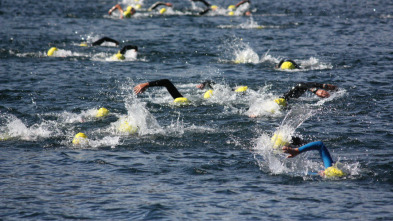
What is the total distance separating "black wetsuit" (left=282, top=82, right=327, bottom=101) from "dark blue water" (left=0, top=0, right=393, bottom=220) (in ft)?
1.08

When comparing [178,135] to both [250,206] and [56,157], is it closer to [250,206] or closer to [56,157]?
[56,157]

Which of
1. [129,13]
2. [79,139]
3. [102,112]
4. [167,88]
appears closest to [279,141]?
[167,88]

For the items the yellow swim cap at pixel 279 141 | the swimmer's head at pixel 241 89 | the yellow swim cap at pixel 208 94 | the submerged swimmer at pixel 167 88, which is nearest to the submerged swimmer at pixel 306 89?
the swimmer's head at pixel 241 89

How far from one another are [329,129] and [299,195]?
468cm

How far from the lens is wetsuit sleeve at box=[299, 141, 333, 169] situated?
402 inches

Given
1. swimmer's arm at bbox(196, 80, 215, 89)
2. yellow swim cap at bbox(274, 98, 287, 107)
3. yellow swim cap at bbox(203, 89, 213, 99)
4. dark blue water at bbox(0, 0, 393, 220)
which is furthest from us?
swimmer's arm at bbox(196, 80, 215, 89)

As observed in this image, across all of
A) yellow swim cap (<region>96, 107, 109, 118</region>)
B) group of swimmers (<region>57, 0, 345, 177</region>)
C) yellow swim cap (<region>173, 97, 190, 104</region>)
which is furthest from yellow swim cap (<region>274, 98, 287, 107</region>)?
yellow swim cap (<region>96, 107, 109, 118</region>)

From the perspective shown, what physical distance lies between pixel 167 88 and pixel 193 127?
166 centimetres

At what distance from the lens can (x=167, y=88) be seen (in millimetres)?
15789

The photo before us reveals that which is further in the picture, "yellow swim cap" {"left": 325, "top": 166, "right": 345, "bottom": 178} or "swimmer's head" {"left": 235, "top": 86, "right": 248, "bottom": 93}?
"swimmer's head" {"left": 235, "top": 86, "right": 248, "bottom": 93}

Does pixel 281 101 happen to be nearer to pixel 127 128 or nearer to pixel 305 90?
pixel 305 90

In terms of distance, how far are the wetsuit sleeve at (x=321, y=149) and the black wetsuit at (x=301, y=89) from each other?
17.5ft

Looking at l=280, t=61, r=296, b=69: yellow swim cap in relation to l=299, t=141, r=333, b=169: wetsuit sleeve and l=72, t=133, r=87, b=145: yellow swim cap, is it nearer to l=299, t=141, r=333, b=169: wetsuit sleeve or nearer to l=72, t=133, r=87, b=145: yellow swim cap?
l=72, t=133, r=87, b=145: yellow swim cap

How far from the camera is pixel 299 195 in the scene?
33.4ft
